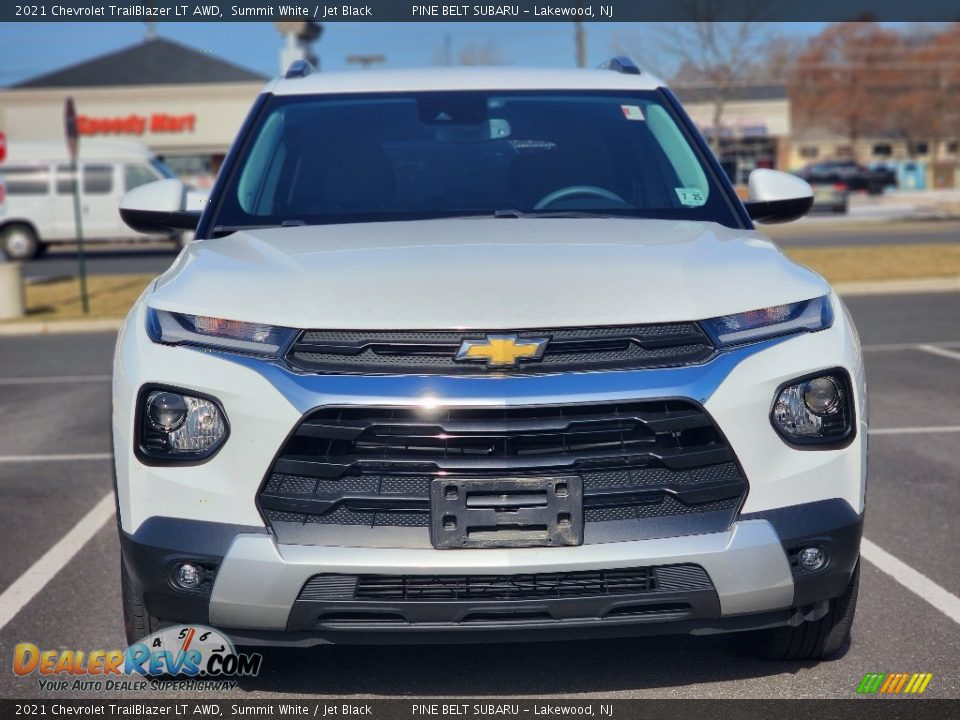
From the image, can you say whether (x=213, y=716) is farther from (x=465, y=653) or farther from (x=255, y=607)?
(x=465, y=653)

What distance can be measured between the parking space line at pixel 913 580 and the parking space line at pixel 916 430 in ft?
7.84

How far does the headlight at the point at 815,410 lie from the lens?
321cm

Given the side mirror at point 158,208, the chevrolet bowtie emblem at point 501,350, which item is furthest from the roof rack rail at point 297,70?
the chevrolet bowtie emblem at point 501,350

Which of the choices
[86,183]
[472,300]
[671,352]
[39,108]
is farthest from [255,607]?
[39,108]

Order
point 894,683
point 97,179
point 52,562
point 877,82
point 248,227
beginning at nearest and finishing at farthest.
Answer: point 894,683 < point 248,227 < point 52,562 < point 97,179 < point 877,82

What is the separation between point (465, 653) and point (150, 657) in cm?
93

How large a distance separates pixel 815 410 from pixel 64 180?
27637 mm

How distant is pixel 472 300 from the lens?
3.20 m

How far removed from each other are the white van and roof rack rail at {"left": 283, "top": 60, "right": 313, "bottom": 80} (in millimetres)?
23784

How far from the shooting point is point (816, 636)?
12.0 feet

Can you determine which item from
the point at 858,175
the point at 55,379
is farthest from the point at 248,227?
the point at 858,175

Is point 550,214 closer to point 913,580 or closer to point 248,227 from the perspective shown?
point 248,227

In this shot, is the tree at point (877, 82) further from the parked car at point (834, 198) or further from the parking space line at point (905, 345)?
the parking space line at point (905, 345)

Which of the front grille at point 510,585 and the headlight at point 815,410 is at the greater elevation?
the headlight at point 815,410
